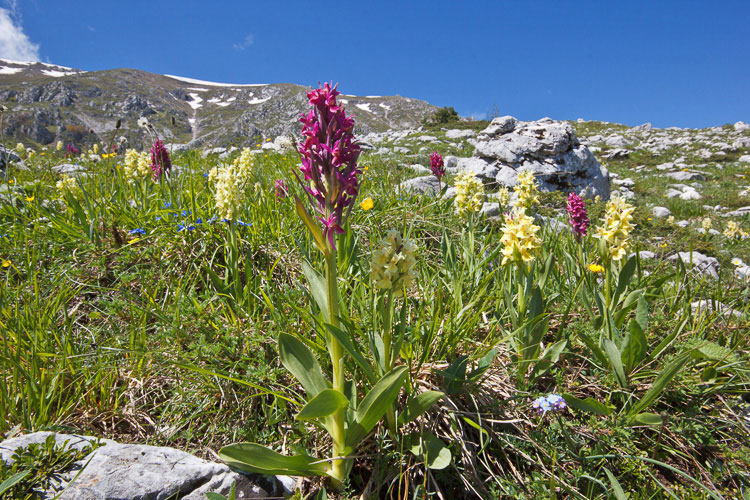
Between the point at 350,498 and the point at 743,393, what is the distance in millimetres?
2492

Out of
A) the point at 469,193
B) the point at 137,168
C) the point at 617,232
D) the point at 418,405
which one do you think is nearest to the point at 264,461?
the point at 418,405

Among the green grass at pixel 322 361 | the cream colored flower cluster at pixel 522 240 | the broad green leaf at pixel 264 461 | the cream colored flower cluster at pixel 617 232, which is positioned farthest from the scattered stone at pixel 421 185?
the broad green leaf at pixel 264 461

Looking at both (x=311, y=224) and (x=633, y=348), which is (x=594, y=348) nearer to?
(x=633, y=348)

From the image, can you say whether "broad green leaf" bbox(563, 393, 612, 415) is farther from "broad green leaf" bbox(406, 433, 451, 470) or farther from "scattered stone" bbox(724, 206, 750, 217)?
"scattered stone" bbox(724, 206, 750, 217)

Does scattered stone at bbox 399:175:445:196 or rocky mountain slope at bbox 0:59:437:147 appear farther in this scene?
rocky mountain slope at bbox 0:59:437:147

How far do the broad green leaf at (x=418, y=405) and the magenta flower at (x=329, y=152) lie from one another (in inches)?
31.0

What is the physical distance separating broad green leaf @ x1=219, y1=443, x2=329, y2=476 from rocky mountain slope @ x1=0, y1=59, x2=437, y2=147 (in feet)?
333

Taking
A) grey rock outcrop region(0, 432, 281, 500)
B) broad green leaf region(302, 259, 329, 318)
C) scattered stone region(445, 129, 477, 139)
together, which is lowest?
grey rock outcrop region(0, 432, 281, 500)

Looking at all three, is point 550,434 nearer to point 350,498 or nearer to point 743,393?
point 350,498

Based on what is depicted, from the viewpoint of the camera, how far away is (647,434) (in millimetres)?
2057

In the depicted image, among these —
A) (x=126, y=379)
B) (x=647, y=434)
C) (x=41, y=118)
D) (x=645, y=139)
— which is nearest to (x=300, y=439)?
(x=126, y=379)

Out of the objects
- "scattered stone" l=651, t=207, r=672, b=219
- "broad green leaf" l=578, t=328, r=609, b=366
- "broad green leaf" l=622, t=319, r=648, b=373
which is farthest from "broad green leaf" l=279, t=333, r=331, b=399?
"scattered stone" l=651, t=207, r=672, b=219

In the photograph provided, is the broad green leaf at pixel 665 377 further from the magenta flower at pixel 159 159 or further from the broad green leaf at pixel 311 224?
the magenta flower at pixel 159 159

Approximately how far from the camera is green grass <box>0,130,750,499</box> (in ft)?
6.00
